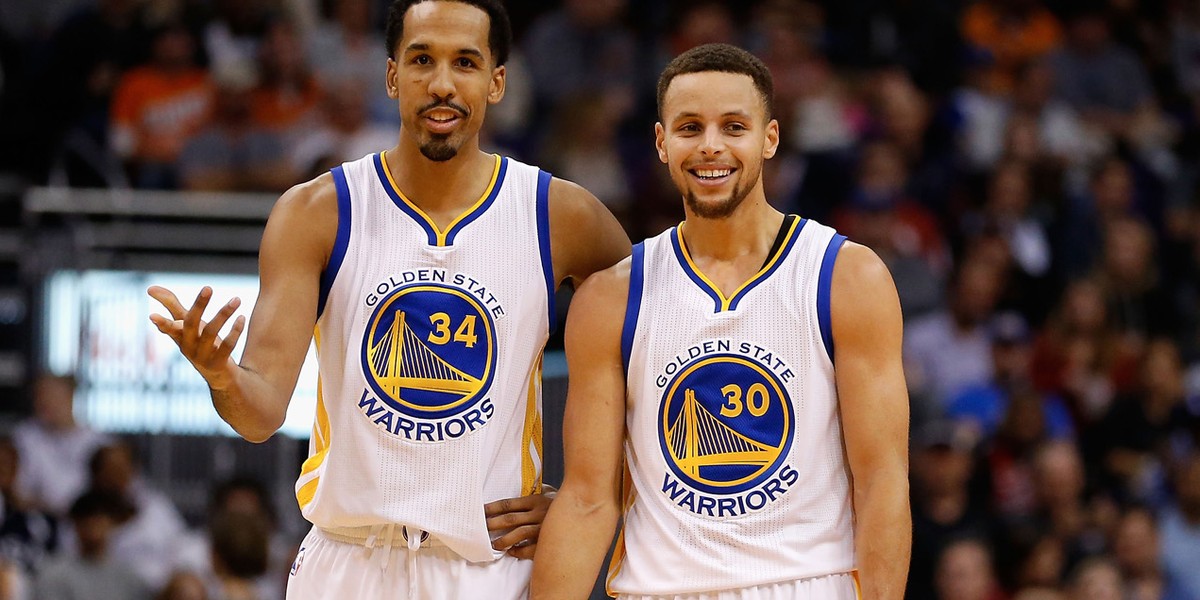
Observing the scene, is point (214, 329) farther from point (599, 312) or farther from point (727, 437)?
point (727, 437)

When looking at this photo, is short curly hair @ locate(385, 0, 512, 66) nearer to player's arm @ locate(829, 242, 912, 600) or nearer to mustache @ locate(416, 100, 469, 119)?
mustache @ locate(416, 100, 469, 119)

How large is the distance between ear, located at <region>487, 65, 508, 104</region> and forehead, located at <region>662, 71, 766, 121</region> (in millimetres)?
557

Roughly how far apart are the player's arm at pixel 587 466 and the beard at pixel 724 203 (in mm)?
345

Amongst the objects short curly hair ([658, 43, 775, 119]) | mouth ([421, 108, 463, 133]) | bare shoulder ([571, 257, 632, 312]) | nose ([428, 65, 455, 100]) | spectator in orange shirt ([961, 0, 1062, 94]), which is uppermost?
spectator in orange shirt ([961, 0, 1062, 94])

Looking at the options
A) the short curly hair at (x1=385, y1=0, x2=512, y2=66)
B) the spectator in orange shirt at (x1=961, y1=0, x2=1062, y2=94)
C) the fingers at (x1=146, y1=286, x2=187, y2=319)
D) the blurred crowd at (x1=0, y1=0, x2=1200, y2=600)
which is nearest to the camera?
the fingers at (x1=146, y1=286, x2=187, y2=319)

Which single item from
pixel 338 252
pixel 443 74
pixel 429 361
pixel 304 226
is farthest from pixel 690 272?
pixel 304 226

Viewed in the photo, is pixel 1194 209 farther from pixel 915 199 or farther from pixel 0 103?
pixel 0 103

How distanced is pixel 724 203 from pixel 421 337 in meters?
0.92

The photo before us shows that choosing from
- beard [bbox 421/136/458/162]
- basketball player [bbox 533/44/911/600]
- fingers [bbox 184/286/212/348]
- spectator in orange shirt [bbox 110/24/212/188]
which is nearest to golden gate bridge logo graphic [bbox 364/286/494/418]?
basketball player [bbox 533/44/911/600]

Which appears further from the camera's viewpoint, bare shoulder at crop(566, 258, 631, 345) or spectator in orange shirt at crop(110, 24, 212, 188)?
spectator in orange shirt at crop(110, 24, 212, 188)

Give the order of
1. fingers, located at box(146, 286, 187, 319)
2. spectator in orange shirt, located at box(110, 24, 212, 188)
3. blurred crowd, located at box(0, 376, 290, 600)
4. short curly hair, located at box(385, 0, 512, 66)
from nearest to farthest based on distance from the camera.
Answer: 1. fingers, located at box(146, 286, 187, 319)
2. short curly hair, located at box(385, 0, 512, 66)
3. blurred crowd, located at box(0, 376, 290, 600)
4. spectator in orange shirt, located at box(110, 24, 212, 188)

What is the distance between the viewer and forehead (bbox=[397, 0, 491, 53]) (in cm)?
472

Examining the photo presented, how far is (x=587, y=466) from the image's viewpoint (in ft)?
15.2

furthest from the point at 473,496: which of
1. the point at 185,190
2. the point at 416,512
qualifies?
the point at 185,190
